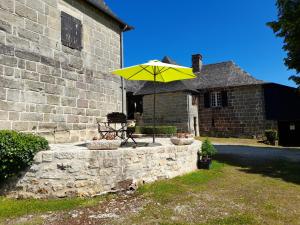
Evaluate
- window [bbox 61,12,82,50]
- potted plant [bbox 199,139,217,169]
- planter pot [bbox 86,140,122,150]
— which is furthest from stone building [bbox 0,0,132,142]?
potted plant [bbox 199,139,217,169]

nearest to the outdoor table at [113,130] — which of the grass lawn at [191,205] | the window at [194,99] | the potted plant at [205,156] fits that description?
the grass lawn at [191,205]

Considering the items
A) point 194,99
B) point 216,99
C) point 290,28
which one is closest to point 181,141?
point 290,28

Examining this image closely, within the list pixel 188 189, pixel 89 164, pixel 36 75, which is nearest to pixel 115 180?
pixel 89 164

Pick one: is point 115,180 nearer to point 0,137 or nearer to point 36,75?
point 0,137

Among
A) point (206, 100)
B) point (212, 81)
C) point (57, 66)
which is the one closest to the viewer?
point (57, 66)

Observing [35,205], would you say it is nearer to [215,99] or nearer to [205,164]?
[205,164]

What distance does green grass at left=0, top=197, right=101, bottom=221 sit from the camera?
5.42m

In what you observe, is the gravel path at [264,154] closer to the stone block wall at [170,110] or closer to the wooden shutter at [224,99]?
the stone block wall at [170,110]

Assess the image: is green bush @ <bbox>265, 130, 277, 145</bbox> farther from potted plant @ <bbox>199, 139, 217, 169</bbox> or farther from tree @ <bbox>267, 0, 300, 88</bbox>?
potted plant @ <bbox>199, 139, 217, 169</bbox>

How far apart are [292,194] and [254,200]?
135cm

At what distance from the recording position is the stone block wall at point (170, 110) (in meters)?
26.0

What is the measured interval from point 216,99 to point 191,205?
22882 mm

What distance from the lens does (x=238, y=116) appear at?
2650 centimetres

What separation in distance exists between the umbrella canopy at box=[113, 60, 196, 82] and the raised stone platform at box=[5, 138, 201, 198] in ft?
8.99
